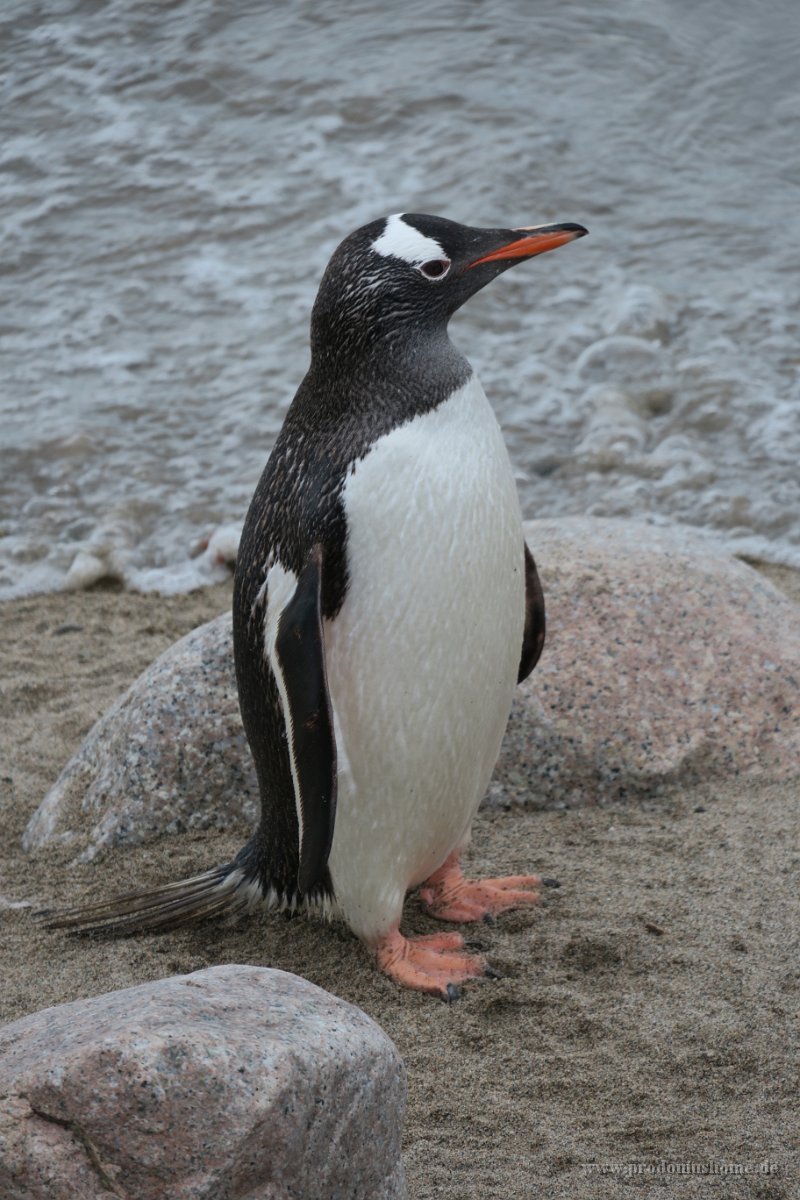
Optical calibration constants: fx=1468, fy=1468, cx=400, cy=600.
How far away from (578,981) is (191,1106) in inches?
62.1

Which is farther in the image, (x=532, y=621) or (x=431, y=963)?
(x=532, y=621)

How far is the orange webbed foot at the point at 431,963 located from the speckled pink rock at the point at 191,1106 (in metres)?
1.17

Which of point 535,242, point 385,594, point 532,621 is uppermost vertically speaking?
point 535,242

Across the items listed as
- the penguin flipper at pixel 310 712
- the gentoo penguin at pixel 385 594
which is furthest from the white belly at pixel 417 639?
the penguin flipper at pixel 310 712

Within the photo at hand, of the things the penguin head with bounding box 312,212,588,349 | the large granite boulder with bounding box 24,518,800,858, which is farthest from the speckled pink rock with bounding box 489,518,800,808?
the penguin head with bounding box 312,212,588,349

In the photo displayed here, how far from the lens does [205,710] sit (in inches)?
172

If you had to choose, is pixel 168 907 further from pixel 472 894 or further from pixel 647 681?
pixel 647 681

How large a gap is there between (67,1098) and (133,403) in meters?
7.21

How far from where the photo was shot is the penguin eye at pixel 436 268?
3.41 metres

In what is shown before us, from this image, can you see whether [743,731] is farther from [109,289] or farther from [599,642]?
[109,289]

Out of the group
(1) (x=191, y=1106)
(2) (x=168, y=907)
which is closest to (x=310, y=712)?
Result: (2) (x=168, y=907)

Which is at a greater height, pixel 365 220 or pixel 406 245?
pixel 406 245

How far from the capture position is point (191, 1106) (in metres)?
1.97

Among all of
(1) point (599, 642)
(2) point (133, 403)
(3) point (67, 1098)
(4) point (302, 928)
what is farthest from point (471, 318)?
(3) point (67, 1098)
